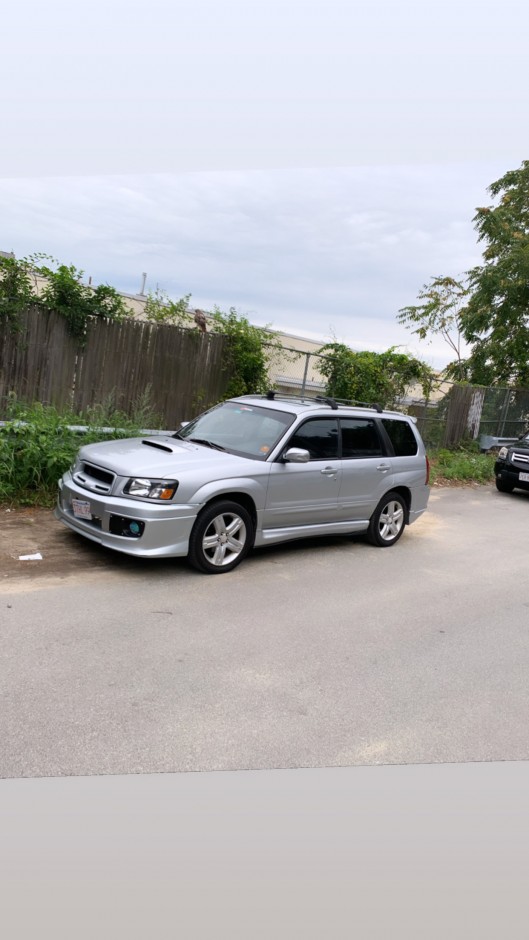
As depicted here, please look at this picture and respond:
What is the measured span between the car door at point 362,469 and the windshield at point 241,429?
0.89m

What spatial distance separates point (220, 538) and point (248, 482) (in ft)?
1.90

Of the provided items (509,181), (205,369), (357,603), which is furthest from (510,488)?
(509,181)

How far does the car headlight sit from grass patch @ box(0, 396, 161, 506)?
7.88ft

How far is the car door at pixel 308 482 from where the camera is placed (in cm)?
683

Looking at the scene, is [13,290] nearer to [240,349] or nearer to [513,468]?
[240,349]

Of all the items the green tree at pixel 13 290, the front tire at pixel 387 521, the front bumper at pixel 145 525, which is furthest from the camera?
the green tree at pixel 13 290

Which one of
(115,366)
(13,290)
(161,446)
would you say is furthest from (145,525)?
(115,366)

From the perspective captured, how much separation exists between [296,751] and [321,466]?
4.09 meters

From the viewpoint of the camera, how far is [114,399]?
1084 cm

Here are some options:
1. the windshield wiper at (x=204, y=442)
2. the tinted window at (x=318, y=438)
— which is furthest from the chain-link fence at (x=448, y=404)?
the windshield wiper at (x=204, y=442)

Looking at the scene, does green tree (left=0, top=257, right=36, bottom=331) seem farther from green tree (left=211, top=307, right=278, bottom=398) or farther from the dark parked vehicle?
the dark parked vehicle

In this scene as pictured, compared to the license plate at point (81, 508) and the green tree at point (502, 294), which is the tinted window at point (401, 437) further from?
the green tree at point (502, 294)

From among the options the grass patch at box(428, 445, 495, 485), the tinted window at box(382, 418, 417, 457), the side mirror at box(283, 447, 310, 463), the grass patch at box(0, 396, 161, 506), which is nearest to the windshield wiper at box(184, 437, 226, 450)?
the side mirror at box(283, 447, 310, 463)

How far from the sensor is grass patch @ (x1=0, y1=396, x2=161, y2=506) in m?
8.02
